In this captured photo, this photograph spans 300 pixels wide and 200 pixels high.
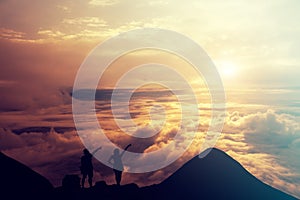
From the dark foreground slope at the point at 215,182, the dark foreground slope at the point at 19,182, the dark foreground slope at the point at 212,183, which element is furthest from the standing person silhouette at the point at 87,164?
the dark foreground slope at the point at 215,182

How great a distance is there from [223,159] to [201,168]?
807 inches

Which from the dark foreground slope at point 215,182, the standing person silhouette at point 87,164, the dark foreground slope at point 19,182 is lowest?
the dark foreground slope at point 215,182

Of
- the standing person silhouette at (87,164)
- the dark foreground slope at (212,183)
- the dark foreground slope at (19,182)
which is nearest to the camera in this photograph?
the standing person silhouette at (87,164)

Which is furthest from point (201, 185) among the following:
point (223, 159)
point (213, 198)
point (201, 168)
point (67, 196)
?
point (67, 196)

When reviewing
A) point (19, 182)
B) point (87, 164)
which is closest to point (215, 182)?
point (19, 182)

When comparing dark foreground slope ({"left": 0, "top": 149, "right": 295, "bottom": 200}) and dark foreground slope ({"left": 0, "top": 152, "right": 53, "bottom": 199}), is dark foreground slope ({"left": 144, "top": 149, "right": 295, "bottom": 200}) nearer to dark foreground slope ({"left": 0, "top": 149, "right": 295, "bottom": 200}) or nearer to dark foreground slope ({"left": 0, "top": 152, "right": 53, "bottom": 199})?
dark foreground slope ({"left": 0, "top": 149, "right": 295, "bottom": 200})

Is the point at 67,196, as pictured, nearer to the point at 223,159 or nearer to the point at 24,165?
the point at 24,165

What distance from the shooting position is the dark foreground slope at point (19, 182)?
170ft

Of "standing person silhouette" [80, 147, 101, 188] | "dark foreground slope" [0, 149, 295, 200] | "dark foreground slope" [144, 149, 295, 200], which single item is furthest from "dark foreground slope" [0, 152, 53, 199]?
"dark foreground slope" [144, 149, 295, 200]

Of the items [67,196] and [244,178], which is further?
[244,178]

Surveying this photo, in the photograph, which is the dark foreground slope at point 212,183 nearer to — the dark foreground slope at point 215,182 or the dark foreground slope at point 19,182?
the dark foreground slope at point 215,182

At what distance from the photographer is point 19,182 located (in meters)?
55.5

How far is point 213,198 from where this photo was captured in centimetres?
16112

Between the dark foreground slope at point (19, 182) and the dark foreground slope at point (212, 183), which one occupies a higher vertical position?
the dark foreground slope at point (19, 182)
